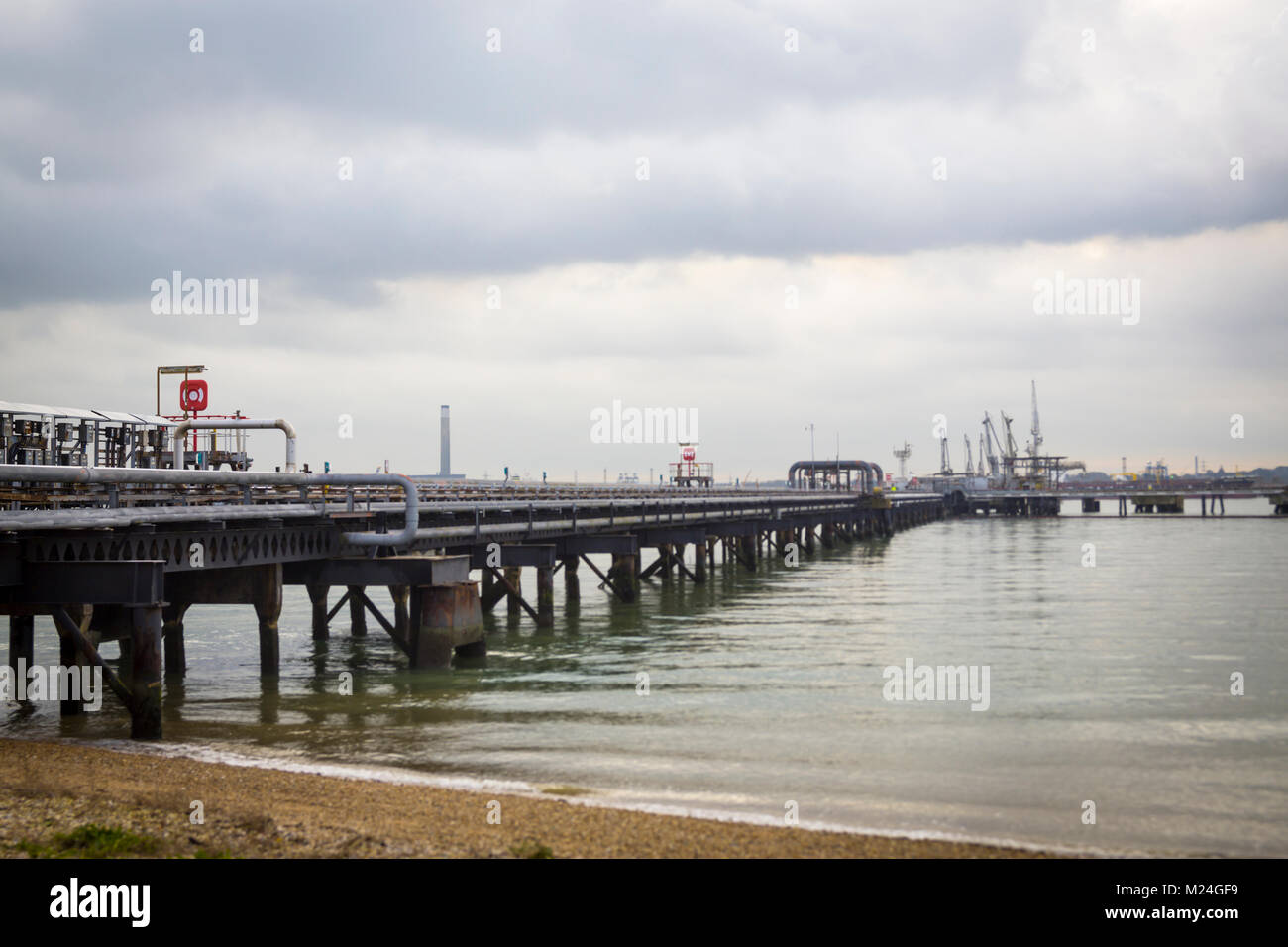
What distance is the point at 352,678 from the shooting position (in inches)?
1093

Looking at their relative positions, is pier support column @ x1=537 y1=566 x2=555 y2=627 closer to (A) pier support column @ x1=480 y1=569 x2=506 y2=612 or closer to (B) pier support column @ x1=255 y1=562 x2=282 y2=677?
(A) pier support column @ x1=480 y1=569 x2=506 y2=612

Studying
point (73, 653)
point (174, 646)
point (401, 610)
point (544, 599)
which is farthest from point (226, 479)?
point (544, 599)

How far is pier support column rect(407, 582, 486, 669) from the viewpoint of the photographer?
27.5m

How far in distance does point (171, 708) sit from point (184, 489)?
21.1 ft

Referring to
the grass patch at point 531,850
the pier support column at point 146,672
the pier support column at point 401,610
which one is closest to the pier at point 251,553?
the pier support column at point 146,672

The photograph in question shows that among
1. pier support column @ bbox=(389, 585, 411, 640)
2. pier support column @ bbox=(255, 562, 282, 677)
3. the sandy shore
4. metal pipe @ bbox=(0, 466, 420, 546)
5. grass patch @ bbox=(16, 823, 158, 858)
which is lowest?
the sandy shore

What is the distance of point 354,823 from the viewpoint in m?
13.4

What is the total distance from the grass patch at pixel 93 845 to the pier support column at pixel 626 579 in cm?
3455

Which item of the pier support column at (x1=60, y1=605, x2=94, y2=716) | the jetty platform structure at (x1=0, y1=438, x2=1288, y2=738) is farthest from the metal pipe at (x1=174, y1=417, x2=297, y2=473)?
the pier support column at (x1=60, y1=605, x2=94, y2=716)

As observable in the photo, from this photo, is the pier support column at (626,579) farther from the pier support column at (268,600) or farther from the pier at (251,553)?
the pier support column at (268,600)

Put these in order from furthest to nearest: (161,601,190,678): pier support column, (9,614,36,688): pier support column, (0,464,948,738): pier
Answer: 1. (161,601,190,678): pier support column
2. (9,614,36,688): pier support column
3. (0,464,948,738): pier

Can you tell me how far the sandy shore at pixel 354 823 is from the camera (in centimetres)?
1238

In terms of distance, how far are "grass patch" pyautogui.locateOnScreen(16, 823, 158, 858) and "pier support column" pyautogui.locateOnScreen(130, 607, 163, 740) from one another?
22.3 feet

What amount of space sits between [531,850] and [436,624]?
15.8 meters
